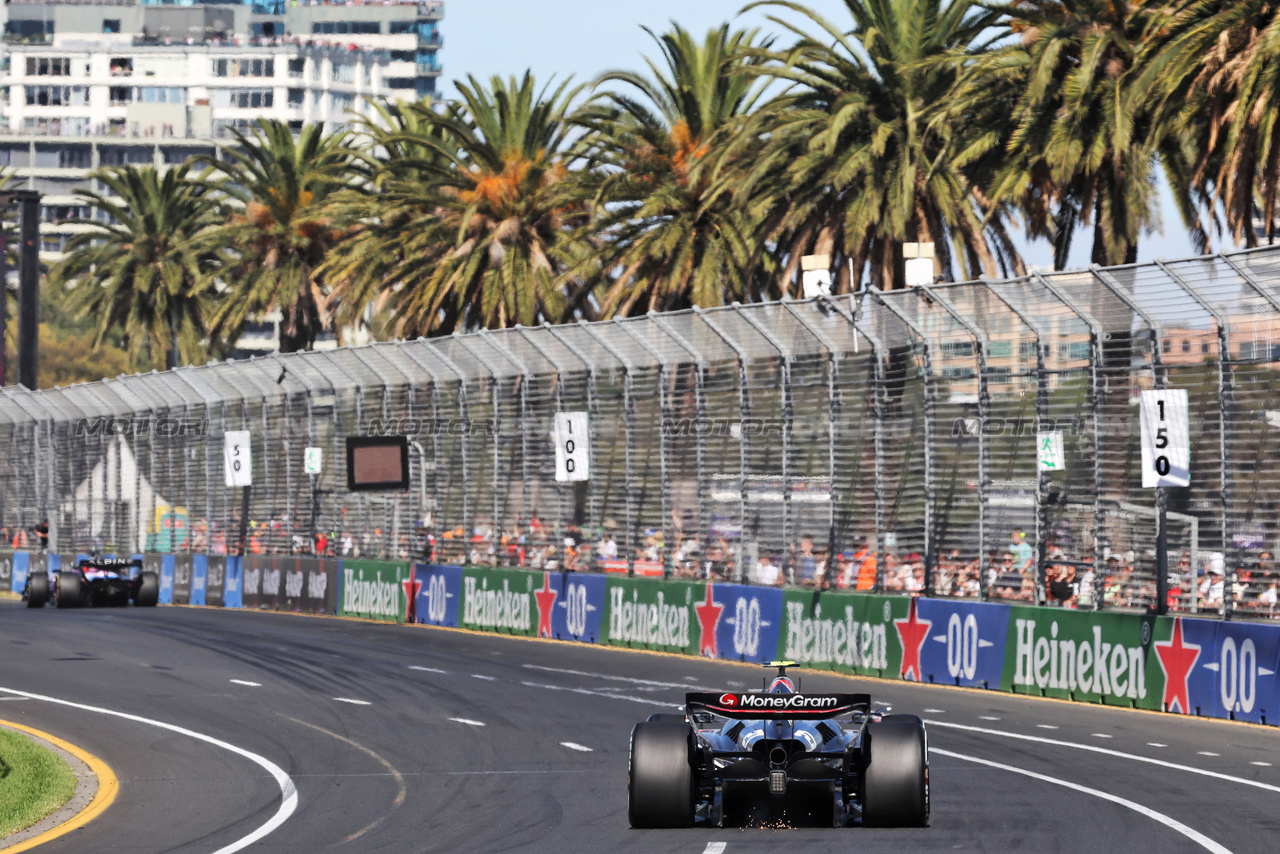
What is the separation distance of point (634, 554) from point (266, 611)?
38.0 feet

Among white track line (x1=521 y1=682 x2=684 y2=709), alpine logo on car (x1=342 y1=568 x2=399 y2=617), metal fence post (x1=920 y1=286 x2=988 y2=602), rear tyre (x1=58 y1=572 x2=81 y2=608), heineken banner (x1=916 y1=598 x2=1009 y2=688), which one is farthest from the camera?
rear tyre (x1=58 y1=572 x2=81 y2=608)

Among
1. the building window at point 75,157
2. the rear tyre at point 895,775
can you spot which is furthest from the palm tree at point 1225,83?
the building window at point 75,157

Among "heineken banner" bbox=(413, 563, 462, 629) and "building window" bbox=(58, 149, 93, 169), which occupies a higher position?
"building window" bbox=(58, 149, 93, 169)

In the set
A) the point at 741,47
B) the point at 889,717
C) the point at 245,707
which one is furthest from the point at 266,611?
the point at 889,717

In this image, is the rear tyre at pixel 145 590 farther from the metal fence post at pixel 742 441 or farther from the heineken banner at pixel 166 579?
the metal fence post at pixel 742 441

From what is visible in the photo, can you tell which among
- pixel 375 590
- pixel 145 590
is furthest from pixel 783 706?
pixel 145 590

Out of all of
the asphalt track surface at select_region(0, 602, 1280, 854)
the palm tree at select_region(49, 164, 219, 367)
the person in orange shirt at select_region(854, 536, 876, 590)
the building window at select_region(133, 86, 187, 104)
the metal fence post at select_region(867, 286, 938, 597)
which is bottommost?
the asphalt track surface at select_region(0, 602, 1280, 854)

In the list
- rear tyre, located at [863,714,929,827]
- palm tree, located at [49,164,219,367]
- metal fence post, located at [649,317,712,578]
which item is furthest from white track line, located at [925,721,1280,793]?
palm tree, located at [49,164,219,367]

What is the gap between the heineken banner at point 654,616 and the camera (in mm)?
26641

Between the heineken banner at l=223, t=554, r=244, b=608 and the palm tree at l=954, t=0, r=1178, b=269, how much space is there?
694 inches

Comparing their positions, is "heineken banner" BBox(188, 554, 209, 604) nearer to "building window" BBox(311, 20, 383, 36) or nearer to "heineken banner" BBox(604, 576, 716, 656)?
"heineken banner" BBox(604, 576, 716, 656)

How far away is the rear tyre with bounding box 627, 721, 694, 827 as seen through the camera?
10.9 meters

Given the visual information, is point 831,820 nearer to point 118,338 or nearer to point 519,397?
point 519,397

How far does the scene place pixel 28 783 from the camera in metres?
15.0
